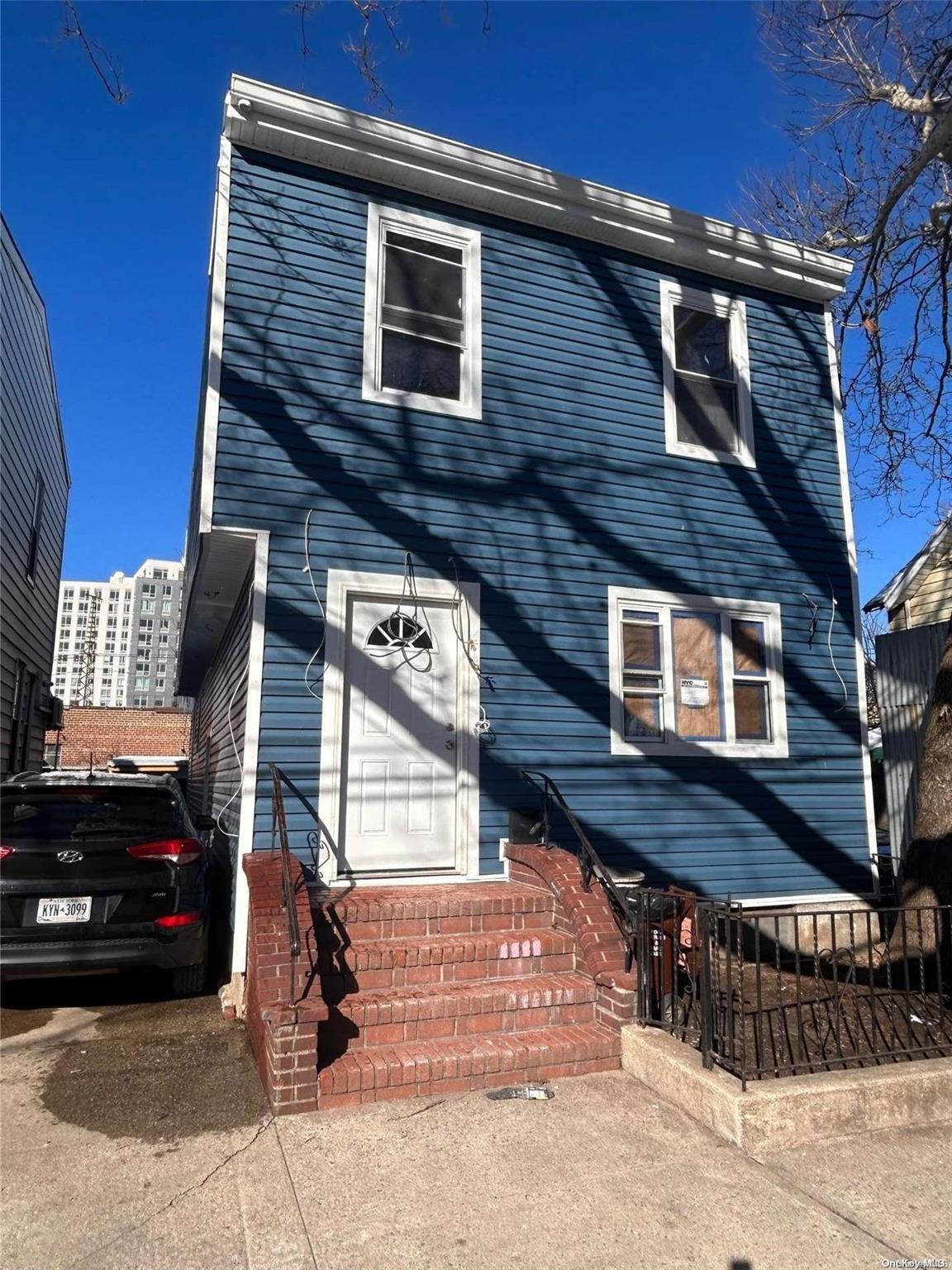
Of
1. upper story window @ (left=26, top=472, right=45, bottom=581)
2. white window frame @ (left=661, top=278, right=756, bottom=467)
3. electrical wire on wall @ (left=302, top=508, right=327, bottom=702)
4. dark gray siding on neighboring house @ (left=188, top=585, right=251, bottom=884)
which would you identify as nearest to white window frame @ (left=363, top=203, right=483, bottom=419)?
electrical wire on wall @ (left=302, top=508, right=327, bottom=702)

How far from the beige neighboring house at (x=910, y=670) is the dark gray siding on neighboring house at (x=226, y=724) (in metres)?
8.52

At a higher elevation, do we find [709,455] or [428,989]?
[709,455]

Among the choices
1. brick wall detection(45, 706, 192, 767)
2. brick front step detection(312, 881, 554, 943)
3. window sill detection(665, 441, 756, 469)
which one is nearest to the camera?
brick front step detection(312, 881, 554, 943)

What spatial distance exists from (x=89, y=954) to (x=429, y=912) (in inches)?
80.2

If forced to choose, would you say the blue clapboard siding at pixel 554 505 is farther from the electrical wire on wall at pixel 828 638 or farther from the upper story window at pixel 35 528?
the upper story window at pixel 35 528

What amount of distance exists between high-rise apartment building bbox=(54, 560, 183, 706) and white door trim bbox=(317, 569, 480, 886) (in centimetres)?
8717

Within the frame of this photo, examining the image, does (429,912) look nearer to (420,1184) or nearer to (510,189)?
(420,1184)

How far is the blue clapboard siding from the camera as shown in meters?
6.74

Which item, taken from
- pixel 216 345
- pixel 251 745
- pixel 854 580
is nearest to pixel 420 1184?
pixel 251 745

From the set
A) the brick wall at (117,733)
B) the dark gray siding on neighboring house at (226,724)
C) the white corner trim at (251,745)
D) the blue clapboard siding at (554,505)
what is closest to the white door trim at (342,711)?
the blue clapboard siding at (554,505)

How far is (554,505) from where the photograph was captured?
7668 mm

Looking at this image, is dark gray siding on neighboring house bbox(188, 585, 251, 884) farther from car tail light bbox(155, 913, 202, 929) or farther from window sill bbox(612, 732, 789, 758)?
window sill bbox(612, 732, 789, 758)

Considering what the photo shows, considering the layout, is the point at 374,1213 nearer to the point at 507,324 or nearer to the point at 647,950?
the point at 647,950

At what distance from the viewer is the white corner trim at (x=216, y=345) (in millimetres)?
6457
